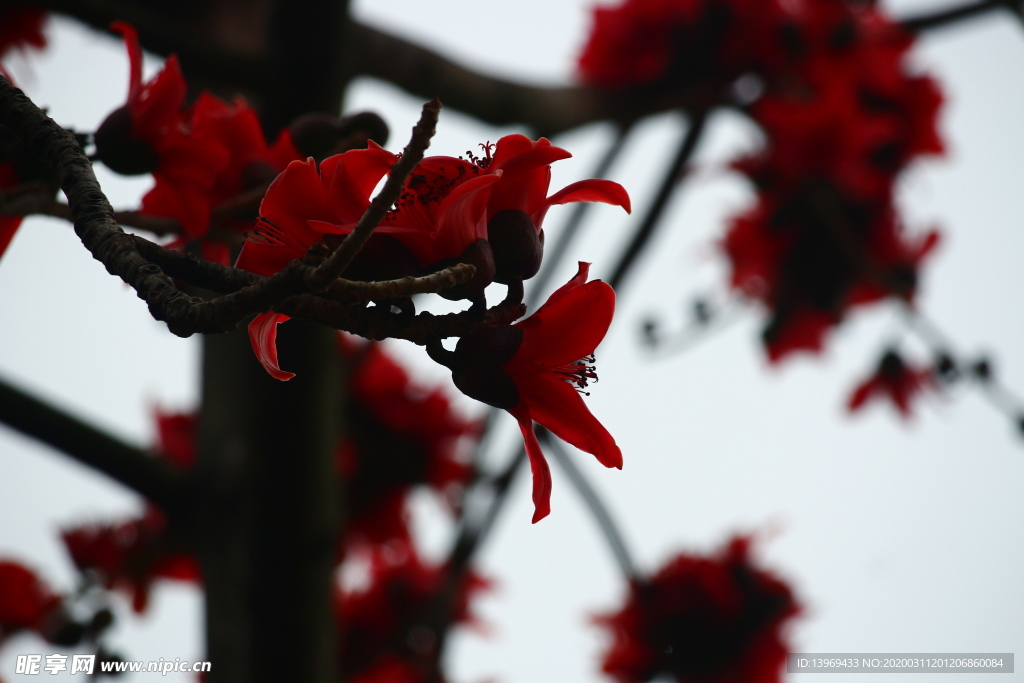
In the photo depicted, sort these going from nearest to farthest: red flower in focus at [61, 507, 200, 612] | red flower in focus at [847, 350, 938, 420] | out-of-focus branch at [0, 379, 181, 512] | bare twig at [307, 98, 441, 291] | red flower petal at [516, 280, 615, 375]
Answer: bare twig at [307, 98, 441, 291] → red flower petal at [516, 280, 615, 375] → out-of-focus branch at [0, 379, 181, 512] → red flower in focus at [61, 507, 200, 612] → red flower in focus at [847, 350, 938, 420]

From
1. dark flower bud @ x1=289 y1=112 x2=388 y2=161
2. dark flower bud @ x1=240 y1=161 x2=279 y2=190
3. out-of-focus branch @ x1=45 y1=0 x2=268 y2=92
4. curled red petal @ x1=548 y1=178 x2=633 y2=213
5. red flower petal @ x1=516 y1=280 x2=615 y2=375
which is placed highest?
out-of-focus branch @ x1=45 y1=0 x2=268 y2=92

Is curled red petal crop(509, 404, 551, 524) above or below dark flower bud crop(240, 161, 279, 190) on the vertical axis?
below

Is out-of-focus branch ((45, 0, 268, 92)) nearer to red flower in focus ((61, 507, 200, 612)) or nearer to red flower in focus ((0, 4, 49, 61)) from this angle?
red flower in focus ((0, 4, 49, 61))

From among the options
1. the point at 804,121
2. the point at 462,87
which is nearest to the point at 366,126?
the point at 462,87

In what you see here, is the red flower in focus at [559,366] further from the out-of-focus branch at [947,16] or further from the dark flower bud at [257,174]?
the out-of-focus branch at [947,16]

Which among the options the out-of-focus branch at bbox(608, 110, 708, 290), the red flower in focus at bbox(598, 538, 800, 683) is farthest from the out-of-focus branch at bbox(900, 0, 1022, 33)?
the red flower in focus at bbox(598, 538, 800, 683)

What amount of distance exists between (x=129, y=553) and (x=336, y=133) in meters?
0.93

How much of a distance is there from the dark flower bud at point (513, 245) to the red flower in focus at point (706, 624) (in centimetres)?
112

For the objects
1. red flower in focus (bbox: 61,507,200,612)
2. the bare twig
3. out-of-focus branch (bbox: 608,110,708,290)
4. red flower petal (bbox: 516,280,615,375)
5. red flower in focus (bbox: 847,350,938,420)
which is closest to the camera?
the bare twig

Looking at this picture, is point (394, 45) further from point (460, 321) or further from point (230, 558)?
point (460, 321)

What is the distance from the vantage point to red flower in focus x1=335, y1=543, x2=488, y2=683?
4.38ft

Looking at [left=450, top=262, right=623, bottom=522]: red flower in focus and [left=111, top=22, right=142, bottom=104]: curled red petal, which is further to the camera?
[left=111, top=22, right=142, bottom=104]: curled red petal

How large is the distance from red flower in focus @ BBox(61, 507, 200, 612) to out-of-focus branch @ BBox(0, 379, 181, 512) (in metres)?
0.24

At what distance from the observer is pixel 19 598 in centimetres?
117
